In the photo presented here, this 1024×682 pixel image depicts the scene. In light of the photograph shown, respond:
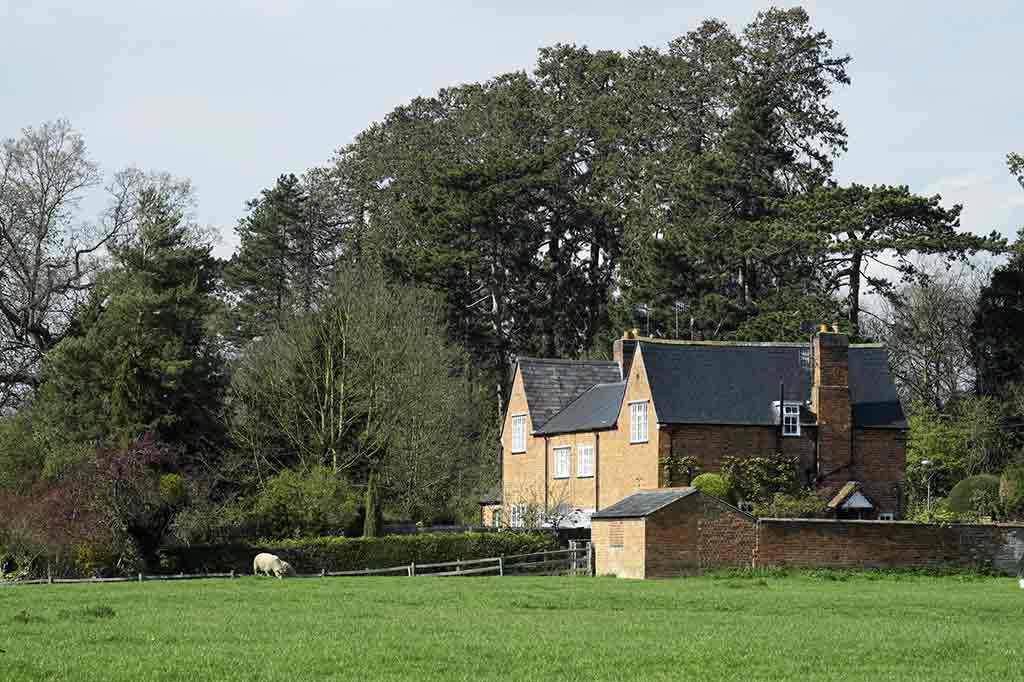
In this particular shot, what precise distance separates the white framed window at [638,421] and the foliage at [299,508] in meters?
11.2

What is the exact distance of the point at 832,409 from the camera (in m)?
58.0

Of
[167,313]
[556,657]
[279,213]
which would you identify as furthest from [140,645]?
[279,213]

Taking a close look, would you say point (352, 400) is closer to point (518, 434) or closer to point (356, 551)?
point (518, 434)

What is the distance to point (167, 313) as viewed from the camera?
60.8 m

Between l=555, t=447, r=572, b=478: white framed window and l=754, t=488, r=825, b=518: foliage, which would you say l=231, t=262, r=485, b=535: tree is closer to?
l=555, t=447, r=572, b=478: white framed window

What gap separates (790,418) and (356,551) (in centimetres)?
1757

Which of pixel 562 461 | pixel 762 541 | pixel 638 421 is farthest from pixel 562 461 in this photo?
pixel 762 541

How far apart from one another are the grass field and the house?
17.5m

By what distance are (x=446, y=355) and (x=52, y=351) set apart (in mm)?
A: 19577

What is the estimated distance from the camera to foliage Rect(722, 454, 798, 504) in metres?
56.2

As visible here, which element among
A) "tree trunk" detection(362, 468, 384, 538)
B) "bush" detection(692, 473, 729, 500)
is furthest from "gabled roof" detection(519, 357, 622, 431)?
"bush" detection(692, 473, 729, 500)

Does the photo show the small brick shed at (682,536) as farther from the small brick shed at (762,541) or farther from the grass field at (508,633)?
the grass field at (508,633)

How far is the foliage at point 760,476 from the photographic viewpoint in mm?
56156

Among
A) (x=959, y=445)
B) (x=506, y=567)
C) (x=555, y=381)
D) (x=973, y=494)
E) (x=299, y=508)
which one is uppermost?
(x=555, y=381)
